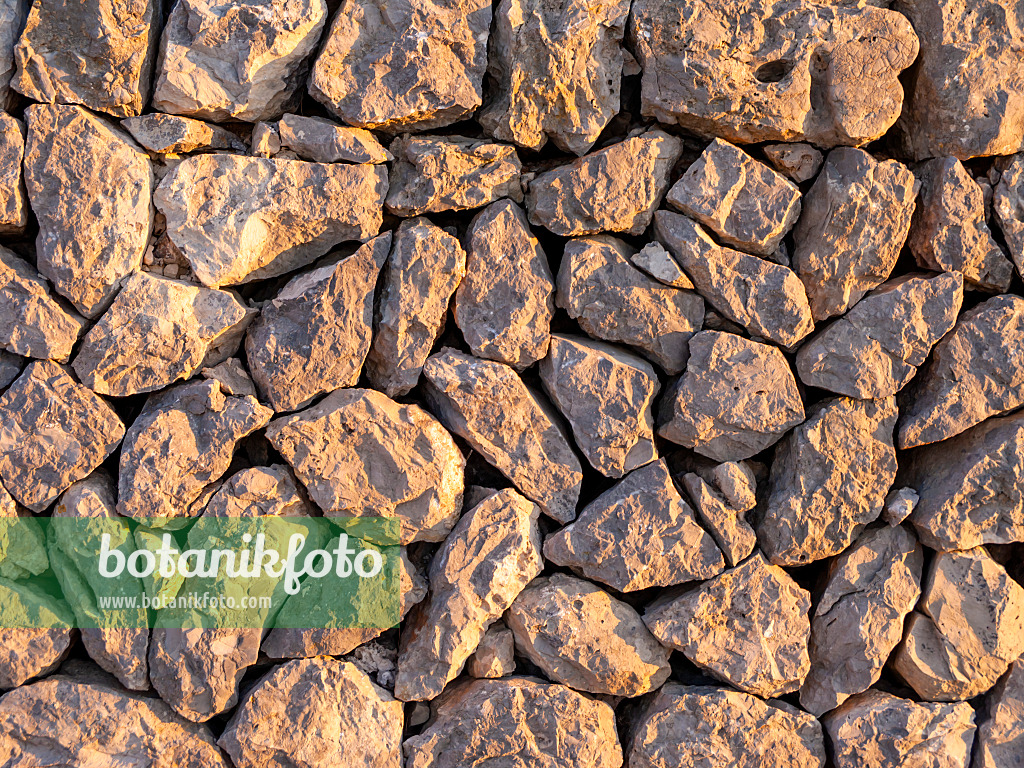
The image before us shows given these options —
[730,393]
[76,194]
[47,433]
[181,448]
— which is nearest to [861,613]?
[730,393]

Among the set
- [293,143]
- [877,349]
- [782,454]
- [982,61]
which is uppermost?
[982,61]

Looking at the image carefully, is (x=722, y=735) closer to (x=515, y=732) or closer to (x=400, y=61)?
(x=515, y=732)

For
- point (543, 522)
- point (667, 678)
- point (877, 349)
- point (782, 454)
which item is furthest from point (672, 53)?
point (667, 678)

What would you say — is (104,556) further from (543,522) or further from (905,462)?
(905,462)

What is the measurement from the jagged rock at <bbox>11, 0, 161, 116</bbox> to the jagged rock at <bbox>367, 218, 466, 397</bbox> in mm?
902

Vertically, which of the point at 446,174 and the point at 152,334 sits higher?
the point at 446,174

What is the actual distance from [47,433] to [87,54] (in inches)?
46.1

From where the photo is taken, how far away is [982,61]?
2414mm

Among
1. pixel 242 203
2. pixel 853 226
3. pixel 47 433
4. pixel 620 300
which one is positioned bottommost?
pixel 47 433

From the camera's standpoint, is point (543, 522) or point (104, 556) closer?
point (104, 556)

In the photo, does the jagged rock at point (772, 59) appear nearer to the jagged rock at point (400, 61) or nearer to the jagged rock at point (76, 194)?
the jagged rock at point (400, 61)

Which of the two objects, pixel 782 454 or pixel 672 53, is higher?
pixel 672 53

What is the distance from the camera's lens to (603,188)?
2.43 meters

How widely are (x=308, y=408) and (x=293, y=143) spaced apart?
0.85m
